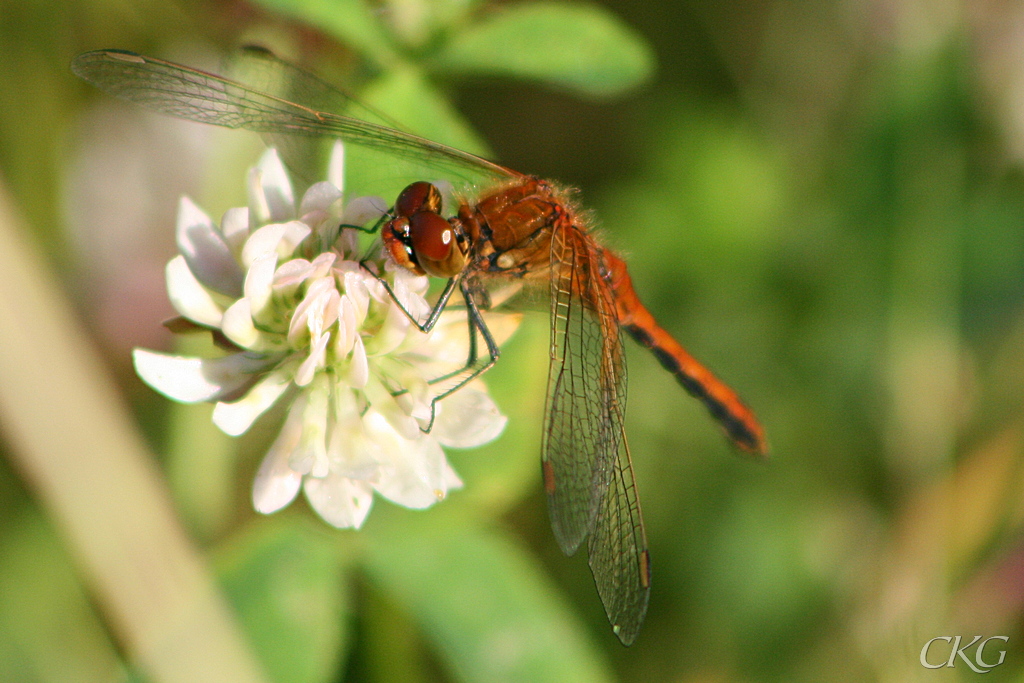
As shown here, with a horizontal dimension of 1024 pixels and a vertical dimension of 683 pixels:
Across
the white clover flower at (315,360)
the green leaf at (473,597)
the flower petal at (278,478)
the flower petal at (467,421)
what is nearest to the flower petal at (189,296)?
the white clover flower at (315,360)

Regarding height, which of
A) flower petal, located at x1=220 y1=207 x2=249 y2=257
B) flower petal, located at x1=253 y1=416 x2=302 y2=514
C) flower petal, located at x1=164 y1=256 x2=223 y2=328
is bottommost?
flower petal, located at x1=253 y1=416 x2=302 y2=514

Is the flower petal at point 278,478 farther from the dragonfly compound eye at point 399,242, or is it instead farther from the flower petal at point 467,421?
the dragonfly compound eye at point 399,242

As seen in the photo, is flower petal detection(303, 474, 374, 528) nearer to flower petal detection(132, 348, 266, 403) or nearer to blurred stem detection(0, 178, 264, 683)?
flower petal detection(132, 348, 266, 403)

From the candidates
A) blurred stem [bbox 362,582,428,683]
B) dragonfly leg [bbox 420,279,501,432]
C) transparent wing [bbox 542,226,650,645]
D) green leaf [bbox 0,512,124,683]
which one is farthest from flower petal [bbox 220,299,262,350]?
green leaf [bbox 0,512,124,683]

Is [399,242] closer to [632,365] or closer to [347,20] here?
[347,20]

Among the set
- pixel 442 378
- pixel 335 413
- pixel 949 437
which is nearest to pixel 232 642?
pixel 335 413

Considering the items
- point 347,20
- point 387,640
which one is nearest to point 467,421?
point 387,640

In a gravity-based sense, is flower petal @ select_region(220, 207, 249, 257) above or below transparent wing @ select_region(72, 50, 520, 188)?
below
